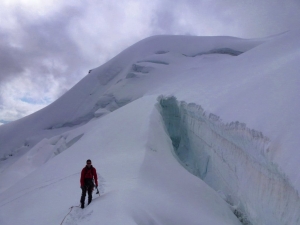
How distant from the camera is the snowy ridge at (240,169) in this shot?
236 inches

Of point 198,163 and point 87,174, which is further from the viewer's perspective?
point 198,163

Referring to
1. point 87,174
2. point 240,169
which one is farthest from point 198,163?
point 87,174

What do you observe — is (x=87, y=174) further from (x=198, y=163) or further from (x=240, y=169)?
(x=198, y=163)

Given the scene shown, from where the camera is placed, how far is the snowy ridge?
5996 mm

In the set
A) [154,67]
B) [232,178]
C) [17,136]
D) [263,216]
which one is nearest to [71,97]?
[17,136]

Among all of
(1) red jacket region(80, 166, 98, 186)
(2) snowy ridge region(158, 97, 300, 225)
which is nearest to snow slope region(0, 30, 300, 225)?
(2) snowy ridge region(158, 97, 300, 225)

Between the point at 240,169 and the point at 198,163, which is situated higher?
the point at 198,163

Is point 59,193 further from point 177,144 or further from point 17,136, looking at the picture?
point 17,136

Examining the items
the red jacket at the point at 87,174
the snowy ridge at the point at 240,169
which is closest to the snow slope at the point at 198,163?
the snowy ridge at the point at 240,169

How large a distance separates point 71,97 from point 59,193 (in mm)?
24555

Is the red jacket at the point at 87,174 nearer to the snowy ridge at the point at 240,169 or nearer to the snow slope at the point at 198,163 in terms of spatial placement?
the snow slope at the point at 198,163

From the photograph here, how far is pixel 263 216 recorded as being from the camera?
21.9 ft

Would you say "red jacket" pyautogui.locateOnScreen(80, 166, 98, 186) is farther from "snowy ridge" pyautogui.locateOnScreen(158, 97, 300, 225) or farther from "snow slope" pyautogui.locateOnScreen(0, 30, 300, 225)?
"snowy ridge" pyautogui.locateOnScreen(158, 97, 300, 225)

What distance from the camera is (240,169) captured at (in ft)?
26.7
